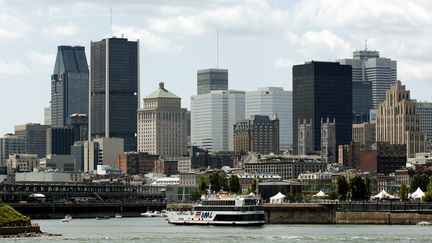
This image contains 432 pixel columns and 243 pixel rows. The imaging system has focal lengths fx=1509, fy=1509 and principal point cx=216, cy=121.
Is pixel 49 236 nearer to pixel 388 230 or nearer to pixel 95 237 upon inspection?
pixel 95 237

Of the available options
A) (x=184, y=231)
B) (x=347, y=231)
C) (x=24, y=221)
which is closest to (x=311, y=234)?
(x=347, y=231)

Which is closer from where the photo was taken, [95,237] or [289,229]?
[95,237]

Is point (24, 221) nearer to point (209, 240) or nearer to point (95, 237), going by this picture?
point (95, 237)

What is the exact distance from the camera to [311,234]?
180000 millimetres

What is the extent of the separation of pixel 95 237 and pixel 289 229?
1198 inches

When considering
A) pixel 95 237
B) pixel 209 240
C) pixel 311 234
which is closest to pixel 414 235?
pixel 311 234

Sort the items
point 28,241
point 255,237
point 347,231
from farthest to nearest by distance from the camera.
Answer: point 347,231 → point 255,237 → point 28,241

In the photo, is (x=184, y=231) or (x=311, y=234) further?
(x=184, y=231)

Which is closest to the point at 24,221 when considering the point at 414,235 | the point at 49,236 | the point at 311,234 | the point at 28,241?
the point at 49,236

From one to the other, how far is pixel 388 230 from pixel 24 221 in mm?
46175

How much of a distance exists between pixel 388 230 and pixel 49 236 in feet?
144

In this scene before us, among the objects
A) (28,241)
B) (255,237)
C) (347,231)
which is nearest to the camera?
(28,241)

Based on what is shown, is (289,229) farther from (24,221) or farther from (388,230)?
(24,221)

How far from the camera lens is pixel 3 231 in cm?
16650
